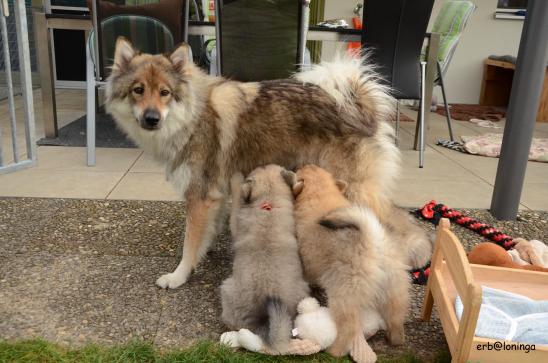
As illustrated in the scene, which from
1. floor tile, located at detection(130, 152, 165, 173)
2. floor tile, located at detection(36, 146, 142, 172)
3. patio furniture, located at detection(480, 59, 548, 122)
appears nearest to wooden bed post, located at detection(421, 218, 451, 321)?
floor tile, located at detection(130, 152, 165, 173)

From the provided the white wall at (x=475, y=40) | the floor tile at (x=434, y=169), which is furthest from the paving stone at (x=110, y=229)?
the white wall at (x=475, y=40)

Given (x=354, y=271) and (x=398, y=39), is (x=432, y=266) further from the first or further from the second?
(x=398, y=39)

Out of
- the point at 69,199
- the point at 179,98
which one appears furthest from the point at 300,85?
the point at 69,199

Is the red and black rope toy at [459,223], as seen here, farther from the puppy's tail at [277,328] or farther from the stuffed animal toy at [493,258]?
the puppy's tail at [277,328]

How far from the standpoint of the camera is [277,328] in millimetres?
2061

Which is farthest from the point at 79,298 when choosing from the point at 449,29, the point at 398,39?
the point at 449,29

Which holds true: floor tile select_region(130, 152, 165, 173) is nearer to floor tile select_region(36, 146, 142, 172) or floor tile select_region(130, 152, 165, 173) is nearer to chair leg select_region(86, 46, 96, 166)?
floor tile select_region(36, 146, 142, 172)

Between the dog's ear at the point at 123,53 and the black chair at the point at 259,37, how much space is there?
5.95 ft

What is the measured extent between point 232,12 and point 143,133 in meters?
2.21

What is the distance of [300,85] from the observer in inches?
120

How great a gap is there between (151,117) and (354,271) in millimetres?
1431

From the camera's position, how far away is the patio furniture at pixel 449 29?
618cm

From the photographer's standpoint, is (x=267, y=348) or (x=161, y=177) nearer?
(x=267, y=348)

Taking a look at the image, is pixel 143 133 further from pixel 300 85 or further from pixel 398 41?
pixel 398 41
